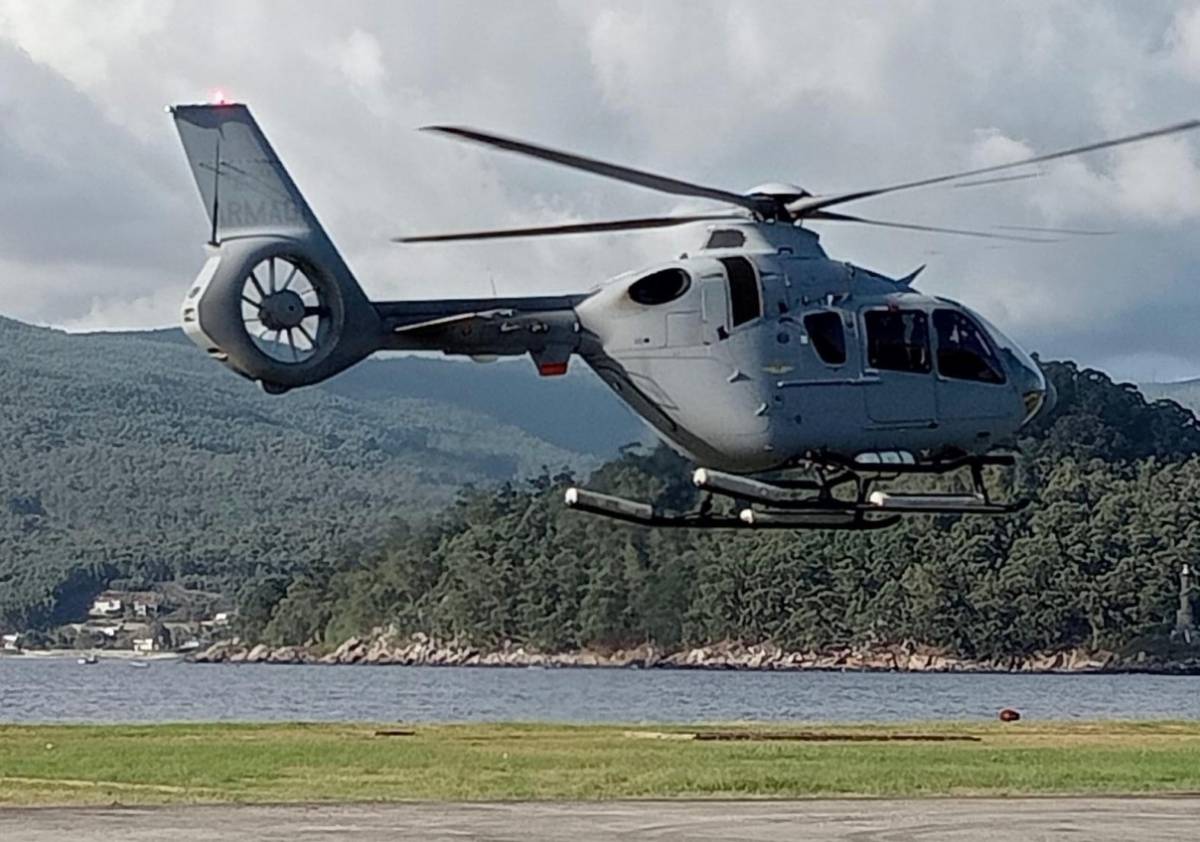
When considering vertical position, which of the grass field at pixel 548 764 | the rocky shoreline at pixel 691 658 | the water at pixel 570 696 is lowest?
the grass field at pixel 548 764

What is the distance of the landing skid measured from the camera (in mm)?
26828

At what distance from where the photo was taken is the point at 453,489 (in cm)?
3928

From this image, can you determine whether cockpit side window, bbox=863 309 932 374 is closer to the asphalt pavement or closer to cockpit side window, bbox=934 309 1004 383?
cockpit side window, bbox=934 309 1004 383

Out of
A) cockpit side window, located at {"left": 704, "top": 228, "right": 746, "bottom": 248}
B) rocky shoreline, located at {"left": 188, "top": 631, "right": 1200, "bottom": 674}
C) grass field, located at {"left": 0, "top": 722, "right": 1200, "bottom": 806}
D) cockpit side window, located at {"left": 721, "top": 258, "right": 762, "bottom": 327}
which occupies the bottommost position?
grass field, located at {"left": 0, "top": 722, "right": 1200, "bottom": 806}

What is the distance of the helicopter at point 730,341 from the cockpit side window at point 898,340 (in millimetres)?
21

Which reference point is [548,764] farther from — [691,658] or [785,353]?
[691,658]

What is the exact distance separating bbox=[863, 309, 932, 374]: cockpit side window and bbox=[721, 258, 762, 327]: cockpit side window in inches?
49.8

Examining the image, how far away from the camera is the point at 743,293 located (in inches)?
1053

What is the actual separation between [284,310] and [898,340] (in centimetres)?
685

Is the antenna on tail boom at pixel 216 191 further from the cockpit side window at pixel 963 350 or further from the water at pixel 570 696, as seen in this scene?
the water at pixel 570 696

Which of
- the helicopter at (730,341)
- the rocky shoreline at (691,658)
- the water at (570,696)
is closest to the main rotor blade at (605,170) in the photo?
the helicopter at (730,341)

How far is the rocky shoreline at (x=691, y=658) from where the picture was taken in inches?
3428

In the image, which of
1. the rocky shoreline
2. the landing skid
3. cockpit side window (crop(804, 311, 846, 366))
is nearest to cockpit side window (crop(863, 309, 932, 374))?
cockpit side window (crop(804, 311, 846, 366))

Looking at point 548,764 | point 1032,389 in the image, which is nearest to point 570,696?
point 548,764
